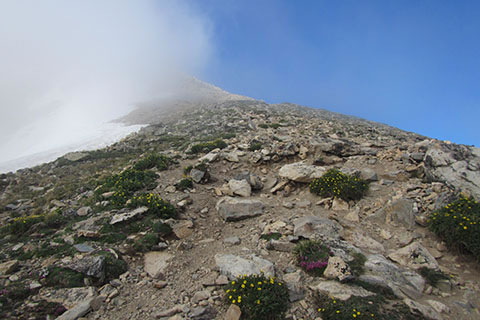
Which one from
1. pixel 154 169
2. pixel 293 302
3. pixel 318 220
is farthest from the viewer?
pixel 154 169

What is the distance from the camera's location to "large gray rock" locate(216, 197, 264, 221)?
9375 millimetres

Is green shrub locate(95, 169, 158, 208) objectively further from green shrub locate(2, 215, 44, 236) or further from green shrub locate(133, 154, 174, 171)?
green shrub locate(2, 215, 44, 236)

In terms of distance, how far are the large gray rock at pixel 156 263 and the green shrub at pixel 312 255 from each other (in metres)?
3.83

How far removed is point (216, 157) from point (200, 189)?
365 cm

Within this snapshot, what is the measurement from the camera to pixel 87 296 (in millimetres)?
5441

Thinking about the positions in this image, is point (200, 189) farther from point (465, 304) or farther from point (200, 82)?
point (200, 82)

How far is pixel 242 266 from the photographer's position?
6074 millimetres

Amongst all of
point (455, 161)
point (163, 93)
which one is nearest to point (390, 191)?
point (455, 161)

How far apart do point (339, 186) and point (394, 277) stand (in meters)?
4.40

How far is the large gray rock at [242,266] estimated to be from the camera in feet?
19.2

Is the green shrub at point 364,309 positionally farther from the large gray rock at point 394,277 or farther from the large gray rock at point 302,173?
the large gray rock at point 302,173

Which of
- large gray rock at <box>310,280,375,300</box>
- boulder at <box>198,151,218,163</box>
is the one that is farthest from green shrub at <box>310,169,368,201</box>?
boulder at <box>198,151,218,163</box>

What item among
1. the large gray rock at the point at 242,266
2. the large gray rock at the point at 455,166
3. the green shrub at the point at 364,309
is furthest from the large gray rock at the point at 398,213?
the large gray rock at the point at 242,266

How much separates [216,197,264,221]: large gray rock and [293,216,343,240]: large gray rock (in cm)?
196
